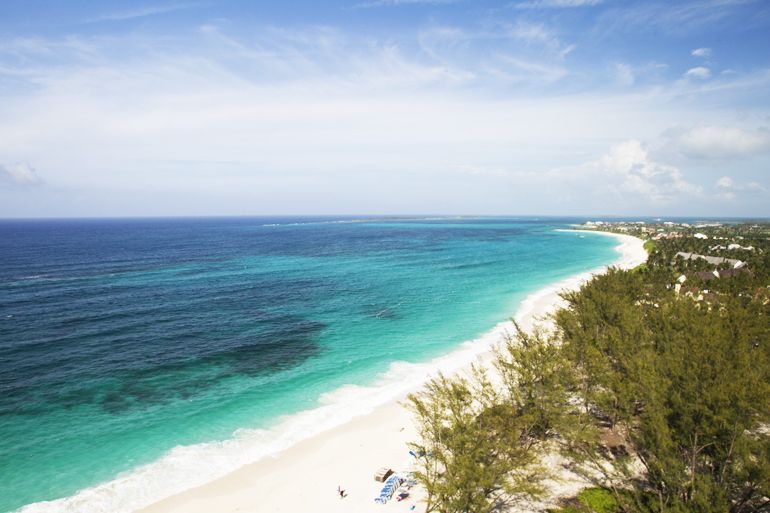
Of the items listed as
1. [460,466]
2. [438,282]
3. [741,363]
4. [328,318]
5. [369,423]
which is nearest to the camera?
[460,466]

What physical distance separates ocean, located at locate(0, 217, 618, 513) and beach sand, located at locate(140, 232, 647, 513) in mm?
1656

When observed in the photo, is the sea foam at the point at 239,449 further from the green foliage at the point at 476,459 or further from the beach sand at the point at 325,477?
the green foliage at the point at 476,459

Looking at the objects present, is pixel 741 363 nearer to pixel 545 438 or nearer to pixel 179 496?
pixel 545 438

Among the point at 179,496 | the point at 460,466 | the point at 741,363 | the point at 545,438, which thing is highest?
the point at 741,363

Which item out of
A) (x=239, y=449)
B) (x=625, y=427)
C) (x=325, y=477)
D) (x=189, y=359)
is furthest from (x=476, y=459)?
(x=189, y=359)

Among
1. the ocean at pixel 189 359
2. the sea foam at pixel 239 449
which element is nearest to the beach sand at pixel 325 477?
the sea foam at pixel 239 449

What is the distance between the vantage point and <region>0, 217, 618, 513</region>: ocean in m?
28.3

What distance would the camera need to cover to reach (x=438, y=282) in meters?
89.1

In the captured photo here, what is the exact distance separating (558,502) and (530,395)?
5860 millimetres

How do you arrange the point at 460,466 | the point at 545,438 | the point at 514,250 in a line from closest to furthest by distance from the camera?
the point at 460,466
the point at 545,438
the point at 514,250

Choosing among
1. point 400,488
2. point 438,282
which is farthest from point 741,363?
point 438,282

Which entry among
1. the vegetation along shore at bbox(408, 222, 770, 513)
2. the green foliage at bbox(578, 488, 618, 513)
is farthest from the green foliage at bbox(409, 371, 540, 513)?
the green foliage at bbox(578, 488, 618, 513)

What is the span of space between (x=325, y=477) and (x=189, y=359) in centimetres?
2608

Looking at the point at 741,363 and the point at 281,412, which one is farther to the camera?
the point at 281,412
